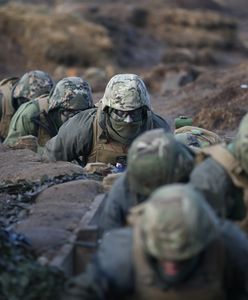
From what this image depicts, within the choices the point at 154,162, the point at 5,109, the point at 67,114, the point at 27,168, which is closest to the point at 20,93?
the point at 5,109

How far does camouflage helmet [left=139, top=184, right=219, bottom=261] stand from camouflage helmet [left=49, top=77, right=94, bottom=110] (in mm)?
7799

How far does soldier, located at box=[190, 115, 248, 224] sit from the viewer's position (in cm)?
664

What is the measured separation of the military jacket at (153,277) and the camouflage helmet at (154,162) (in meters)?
0.87

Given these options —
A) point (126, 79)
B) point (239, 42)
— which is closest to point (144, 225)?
point (126, 79)

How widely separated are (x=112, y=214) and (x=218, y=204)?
716 millimetres

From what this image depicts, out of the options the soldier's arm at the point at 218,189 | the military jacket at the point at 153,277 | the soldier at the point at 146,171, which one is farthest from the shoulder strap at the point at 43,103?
the military jacket at the point at 153,277

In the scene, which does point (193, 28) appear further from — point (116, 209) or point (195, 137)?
point (116, 209)

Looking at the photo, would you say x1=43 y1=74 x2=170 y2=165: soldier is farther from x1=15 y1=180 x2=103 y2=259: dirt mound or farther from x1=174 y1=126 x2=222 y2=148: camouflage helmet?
x1=15 y1=180 x2=103 y2=259: dirt mound

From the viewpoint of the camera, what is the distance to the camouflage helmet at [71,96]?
1342 centimetres

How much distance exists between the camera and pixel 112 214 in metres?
7.02

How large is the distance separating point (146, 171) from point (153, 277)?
111 centimetres

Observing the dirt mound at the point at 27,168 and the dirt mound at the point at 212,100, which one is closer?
the dirt mound at the point at 27,168

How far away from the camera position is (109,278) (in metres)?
5.82

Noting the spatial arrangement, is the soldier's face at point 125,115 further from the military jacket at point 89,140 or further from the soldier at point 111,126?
the military jacket at point 89,140
